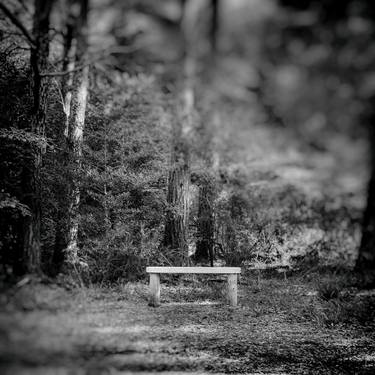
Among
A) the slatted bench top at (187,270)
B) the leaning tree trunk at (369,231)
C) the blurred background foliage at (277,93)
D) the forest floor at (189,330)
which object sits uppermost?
the blurred background foliage at (277,93)

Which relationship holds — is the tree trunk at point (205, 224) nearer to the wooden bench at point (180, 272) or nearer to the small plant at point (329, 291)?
the wooden bench at point (180, 272)

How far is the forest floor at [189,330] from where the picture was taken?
2.59 m

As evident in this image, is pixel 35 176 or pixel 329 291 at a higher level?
pixel 35 176

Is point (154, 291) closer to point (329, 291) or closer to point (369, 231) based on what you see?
point (329, 291)

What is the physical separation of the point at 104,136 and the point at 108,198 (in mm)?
1658

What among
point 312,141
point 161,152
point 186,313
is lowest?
point 186,313

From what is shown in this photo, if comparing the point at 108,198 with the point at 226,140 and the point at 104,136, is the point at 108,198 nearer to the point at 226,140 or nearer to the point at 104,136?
the point at 104,136

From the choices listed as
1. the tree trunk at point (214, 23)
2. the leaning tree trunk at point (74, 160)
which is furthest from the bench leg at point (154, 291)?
the tree trunk at point (214, 23)

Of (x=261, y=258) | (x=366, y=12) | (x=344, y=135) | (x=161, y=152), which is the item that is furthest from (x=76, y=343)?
(x=261, y=258)

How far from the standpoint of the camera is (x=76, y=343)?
2.77 meters

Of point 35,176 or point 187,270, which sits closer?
point 35,176

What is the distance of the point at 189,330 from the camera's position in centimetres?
591

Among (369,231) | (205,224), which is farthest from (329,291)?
(369,231)

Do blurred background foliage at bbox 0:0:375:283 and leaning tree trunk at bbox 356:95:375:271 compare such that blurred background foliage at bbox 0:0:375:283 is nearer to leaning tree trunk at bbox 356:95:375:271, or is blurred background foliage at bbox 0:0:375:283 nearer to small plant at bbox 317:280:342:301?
leaning tree trunk at bbox 356:95:375:271
